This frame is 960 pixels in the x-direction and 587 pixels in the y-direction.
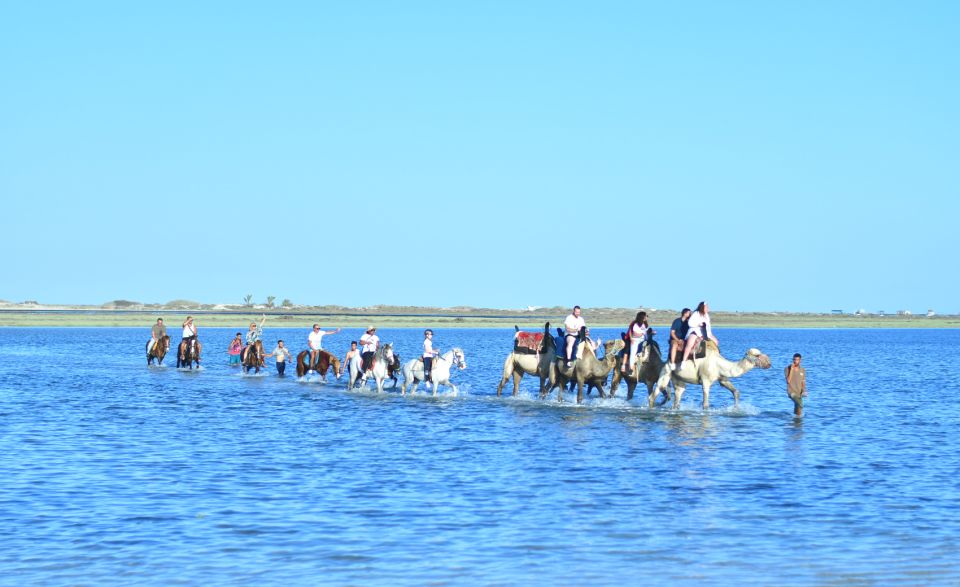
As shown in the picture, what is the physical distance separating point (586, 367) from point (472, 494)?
13.8 metres

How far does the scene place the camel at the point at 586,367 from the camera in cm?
2984

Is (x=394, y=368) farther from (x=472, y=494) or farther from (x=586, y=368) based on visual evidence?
(x=472, y=494)

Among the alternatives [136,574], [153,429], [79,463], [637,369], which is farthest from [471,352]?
Result: [136,574]

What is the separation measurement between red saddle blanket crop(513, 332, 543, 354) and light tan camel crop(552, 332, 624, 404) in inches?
32.3

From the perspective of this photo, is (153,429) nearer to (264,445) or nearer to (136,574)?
(264,445)

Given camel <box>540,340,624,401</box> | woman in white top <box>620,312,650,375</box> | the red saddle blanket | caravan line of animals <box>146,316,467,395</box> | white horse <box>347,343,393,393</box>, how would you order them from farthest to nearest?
white horse <box>347,343,393,393</box>, caravan line of animals <box>146,316,467,395</box>, the red saddle blanket, camel <box>540,340,624,401</box>, woman in white top <box>620,312,650,375</box>

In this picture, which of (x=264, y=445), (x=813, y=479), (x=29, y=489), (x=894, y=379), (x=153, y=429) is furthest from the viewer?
(x=894, y=379)

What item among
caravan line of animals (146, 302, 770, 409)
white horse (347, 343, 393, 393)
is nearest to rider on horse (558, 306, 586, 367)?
caravan line of animals (146, 302, 770, 409)

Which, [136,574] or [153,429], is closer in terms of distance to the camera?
[136,574]

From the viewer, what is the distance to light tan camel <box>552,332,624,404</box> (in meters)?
29.9

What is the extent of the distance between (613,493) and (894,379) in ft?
122

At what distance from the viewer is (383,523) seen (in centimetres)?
1429

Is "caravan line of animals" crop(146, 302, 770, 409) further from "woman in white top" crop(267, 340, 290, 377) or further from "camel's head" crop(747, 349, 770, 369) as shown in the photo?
"woman in white top" crop(267, 340, 290, 377)

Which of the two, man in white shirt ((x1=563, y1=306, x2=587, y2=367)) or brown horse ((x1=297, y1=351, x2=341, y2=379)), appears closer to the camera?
man in white shirt ((x1=563, y1=306, x2=587, y2=367))
